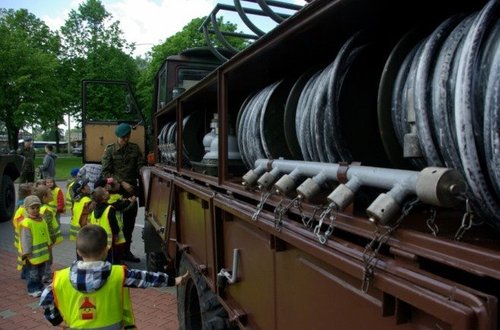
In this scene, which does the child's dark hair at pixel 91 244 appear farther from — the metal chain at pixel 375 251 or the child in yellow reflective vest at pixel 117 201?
the child in yellow reflective vest at pixel 117 201

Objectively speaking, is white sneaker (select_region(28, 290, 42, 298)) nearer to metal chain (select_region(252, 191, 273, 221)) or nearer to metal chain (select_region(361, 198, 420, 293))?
metal chain (select_region(252, 191, 273, 221))

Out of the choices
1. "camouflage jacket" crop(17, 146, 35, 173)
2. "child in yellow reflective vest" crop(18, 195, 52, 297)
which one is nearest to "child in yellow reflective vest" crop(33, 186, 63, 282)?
"child in yellow reflective vest" crop(18, 195, 52, 297)

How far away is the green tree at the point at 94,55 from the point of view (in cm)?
3212

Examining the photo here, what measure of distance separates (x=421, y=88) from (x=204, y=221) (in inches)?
80.2

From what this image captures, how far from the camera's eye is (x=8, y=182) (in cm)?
1085

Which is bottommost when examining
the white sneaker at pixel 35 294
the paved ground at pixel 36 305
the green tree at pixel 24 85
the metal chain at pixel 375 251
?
the paved ground at pixel 36 305

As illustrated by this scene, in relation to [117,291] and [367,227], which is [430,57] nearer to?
[367,227]

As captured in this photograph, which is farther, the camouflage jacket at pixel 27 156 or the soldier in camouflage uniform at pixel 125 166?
the camouflage jacket at pixel 27 156

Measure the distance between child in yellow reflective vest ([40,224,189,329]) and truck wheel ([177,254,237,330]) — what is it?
45cm

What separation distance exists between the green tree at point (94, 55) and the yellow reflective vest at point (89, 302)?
27971 millimetres

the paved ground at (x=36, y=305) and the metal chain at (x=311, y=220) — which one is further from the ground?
the metal chain at (x=311, y=220)

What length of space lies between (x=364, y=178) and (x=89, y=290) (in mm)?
2152

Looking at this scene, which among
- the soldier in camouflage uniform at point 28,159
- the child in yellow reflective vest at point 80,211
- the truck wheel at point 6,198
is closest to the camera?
the child in yellow reflective vest at point 80,211

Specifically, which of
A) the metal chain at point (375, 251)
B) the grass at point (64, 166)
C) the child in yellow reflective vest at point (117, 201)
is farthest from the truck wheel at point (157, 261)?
the grass at point (64, 166)
